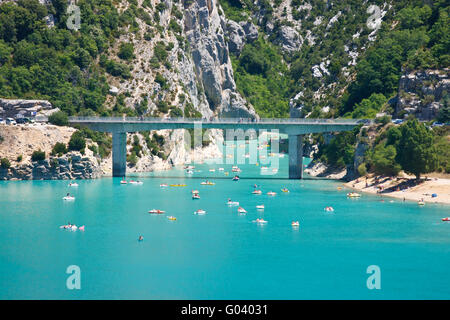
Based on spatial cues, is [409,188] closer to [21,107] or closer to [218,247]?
→ [218,247]

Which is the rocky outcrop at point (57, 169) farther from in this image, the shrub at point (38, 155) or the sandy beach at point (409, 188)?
the sandy beach at point (409, 188)

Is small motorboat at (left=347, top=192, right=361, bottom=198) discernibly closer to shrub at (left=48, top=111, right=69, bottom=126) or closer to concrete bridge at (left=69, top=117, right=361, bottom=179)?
concrete bridge at (left=69, top=117, right=361, bottom=179)

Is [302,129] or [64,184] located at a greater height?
[302,129]

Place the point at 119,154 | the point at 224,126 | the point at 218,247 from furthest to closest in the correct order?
the point at 119,154, the point at 224,126, the point at 218,247

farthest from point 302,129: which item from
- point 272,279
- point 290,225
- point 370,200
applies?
point 272,279

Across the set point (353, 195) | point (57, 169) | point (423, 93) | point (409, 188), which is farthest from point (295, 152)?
point (57, 169)

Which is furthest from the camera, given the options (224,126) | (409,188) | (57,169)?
(224,126)

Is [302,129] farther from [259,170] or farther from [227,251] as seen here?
[227,251]
